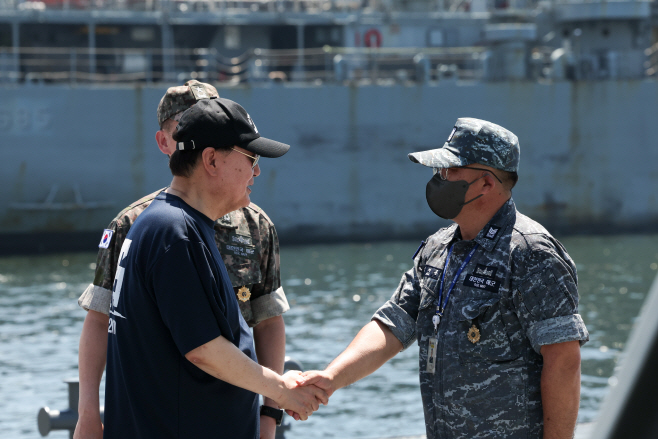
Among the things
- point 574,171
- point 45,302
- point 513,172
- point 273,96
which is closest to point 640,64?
point 574,171

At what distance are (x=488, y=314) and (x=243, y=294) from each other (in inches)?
34.9

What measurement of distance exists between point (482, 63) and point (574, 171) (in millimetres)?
3744

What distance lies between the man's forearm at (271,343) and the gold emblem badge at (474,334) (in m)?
0.76

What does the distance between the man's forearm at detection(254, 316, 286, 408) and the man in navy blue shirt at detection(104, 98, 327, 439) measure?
1.92ft

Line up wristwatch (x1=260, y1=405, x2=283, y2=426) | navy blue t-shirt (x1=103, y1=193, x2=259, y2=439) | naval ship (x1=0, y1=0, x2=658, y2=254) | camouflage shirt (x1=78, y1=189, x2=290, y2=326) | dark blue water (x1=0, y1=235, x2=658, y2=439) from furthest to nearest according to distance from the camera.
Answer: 1. naval ship (x1=0, y1=0, x2=658, y2=254)
2. dark blue water (x1=0, y1=235, x2=658, y2=439)
3. camouflage shirt (x1=78, y1=189, x2=290, y2=326)
4. wristwatch (x1=260, y1=405, x2=283, y2=426)
5. navy blue t-shirt (x1=103, y1=193, x2=259, y2=439)

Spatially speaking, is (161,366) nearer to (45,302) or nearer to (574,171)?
(45,302)

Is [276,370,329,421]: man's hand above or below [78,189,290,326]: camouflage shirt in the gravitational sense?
below

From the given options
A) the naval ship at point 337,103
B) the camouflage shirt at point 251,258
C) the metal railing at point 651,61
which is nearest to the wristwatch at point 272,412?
the camouflage shirt at point 251,258

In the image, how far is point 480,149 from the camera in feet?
7.76

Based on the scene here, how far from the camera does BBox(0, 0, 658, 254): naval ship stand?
19.3m

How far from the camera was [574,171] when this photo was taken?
844 inches

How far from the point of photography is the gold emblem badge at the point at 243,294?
8.98 feet

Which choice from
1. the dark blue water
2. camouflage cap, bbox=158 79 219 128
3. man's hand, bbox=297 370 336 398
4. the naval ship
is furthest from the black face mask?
the naval ship

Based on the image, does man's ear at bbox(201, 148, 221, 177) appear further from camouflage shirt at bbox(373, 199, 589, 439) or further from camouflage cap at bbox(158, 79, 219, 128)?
camouflage shirt at bbox(373, 199, 589, 439)
